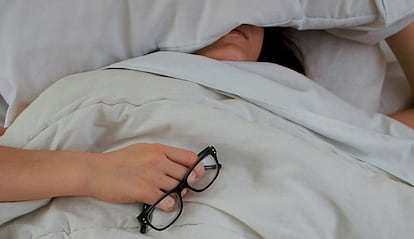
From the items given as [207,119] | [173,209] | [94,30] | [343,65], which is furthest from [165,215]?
[343,65]

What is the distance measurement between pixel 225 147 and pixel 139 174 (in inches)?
4.4

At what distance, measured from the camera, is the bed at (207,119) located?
0.74 m

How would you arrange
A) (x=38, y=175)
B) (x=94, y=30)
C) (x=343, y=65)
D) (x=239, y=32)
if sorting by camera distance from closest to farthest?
(x=38, y=175)
(x=94, y=30)
(x=239, y=32)
(x=343, y=65)

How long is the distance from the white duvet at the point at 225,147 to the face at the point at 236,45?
0.08m

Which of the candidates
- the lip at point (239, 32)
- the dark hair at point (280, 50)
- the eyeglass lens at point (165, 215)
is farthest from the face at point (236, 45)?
the eyeglass lens at point (165, 215)

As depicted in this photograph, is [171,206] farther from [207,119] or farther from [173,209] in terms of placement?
[207,119]

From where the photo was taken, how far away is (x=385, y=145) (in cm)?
87

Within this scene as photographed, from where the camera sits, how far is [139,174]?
0.74 meters

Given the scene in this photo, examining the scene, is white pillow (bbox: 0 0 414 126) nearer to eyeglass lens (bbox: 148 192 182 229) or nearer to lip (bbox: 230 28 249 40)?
lip (bbox: 230 28 249 40)

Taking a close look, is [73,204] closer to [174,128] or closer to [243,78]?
[174,128]

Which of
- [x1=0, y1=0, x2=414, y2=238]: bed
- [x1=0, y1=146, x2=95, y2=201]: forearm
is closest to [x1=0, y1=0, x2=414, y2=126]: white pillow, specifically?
[x1=0, y1=0, x2=414, y2=238]: bed

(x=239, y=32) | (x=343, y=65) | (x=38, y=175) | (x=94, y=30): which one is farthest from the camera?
(x=343, y=65)

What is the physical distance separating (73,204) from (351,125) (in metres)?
0.39

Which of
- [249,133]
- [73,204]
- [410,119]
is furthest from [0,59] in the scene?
[410,119]
